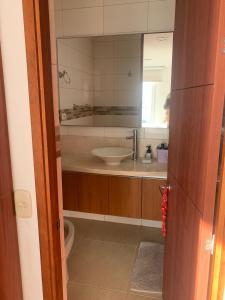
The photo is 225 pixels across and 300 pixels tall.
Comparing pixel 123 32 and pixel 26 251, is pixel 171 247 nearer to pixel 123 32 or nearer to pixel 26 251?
pixel 26 251

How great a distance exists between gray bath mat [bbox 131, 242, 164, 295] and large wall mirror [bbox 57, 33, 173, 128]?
1.35 m

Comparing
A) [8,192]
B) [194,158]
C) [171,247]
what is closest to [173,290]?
[171,247]

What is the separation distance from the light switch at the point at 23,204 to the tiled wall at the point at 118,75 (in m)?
2.04

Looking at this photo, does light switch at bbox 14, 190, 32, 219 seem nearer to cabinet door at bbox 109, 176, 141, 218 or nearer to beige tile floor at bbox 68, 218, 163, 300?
beige tile floor at bbox 68, 218, 163, 300

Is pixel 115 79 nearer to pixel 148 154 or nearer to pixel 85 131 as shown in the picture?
pixel 85 131

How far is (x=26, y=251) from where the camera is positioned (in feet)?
3.36

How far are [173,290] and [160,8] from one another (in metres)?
2.56

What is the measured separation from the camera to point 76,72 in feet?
9.69

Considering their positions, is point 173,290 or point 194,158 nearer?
point 194,158

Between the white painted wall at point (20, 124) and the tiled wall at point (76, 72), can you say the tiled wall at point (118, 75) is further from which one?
the white painted wall at point (20, 124)

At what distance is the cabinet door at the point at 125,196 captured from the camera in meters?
2.58

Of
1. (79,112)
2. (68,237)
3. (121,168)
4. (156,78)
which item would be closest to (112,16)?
(156,78)

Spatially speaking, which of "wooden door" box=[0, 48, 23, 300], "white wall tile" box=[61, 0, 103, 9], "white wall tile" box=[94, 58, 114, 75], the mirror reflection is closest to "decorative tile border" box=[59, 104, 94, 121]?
"white wall tile" box=[94, 58, 114, 75]

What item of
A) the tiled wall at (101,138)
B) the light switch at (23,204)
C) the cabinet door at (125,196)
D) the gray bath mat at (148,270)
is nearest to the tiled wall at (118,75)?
the tiled wall at (101,138)
